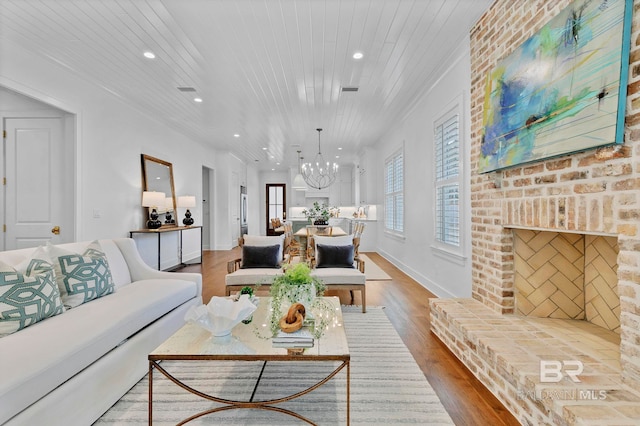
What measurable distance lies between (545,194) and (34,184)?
545 centimetres

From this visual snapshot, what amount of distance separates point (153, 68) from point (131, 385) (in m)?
3.47

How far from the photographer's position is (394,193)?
671 cm

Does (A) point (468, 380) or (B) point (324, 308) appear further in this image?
(B) point (324, 308)

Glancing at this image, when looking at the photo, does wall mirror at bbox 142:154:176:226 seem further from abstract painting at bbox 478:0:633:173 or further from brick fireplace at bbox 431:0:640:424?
abstract painting at bbox 478:0:633:173

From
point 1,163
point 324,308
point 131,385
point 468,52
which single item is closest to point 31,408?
point 131,385

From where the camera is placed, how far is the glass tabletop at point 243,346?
1591mm

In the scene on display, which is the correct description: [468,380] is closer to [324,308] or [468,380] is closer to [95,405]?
[324,308]

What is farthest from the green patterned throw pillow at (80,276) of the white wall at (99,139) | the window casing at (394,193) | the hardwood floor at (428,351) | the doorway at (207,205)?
the doorway at (207,205)

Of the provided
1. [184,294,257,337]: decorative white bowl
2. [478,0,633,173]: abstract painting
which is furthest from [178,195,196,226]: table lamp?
[478,0,633,173]: abstract painting

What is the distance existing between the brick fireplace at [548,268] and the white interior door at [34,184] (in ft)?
15.4

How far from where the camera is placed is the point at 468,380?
7.02 feet

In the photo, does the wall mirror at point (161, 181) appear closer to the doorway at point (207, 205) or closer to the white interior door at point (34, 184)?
the white interior door at point (34, 184)

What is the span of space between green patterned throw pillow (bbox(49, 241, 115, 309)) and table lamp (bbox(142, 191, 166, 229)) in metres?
2.84

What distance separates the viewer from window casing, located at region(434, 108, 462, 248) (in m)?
3.71
